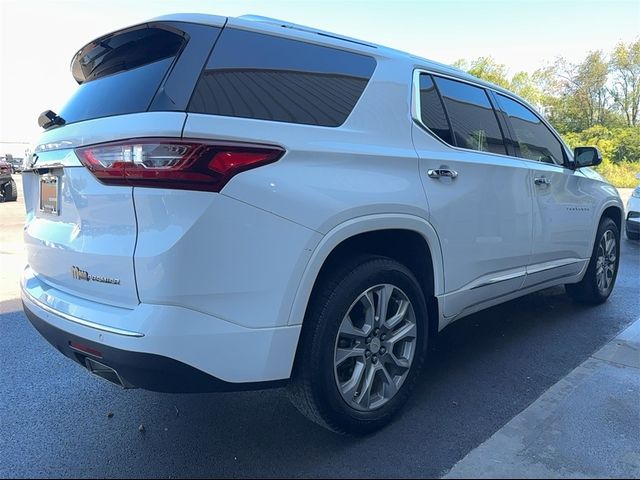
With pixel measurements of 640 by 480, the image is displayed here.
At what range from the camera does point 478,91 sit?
11.2 feet

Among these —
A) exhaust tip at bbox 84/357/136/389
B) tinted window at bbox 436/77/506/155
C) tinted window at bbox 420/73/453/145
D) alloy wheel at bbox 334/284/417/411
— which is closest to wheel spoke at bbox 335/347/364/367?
alloy wheel at bbox 334/284/417/411

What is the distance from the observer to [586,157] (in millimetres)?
4156

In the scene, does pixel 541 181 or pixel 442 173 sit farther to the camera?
pixel 541 181

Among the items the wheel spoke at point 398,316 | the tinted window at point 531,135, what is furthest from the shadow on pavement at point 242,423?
the tinted window at point 531,135

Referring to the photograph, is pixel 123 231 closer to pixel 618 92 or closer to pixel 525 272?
pixel 525 272

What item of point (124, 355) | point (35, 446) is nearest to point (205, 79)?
point (124, 355)

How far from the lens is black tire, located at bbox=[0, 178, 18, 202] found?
13398mm

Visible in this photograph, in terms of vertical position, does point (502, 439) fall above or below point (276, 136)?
below

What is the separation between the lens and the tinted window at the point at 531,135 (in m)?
3.69

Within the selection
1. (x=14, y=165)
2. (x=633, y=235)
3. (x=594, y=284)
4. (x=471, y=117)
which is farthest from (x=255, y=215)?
(x=14, y=165)

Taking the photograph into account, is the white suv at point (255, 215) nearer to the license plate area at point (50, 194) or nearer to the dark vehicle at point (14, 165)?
the license plate area at point (50, 194)

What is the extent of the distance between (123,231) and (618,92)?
50.4m

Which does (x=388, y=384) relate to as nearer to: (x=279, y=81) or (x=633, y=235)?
(x=279, y=81)

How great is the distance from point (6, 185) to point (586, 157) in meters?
14.4
